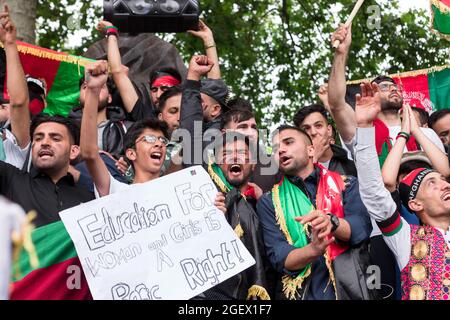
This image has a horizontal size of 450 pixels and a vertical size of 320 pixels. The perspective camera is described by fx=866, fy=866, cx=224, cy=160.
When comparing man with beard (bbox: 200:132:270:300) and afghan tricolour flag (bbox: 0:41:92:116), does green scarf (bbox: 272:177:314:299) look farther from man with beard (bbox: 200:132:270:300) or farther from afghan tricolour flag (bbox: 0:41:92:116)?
afghan tricolour flag (bbox: 0:41:92:116)

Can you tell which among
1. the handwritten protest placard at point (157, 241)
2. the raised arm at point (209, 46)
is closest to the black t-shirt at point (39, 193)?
the handwritten protest placard at point (157, 241)

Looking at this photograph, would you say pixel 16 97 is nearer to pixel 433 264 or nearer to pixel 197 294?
pixel 197 294

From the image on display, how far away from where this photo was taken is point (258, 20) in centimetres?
1581

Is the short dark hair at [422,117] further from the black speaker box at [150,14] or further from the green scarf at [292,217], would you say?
the green scarf at [292,217]

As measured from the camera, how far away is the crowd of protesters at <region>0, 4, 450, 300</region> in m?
4.84

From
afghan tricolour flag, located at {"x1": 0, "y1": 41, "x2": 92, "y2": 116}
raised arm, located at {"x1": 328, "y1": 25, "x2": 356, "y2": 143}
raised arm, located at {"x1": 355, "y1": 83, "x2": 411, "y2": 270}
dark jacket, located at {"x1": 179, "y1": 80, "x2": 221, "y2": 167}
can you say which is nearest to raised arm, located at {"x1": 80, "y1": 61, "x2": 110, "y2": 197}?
dark jacket, located at {"x1": 179, "y1": 80, "x2": 221, "y2": 167}

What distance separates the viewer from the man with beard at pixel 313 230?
475 cm

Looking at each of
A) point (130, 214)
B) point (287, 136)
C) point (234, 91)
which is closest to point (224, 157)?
point (287, 136)

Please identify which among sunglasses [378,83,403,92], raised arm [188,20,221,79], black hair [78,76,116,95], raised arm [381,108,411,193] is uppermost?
raised arm [188,20,221,79]

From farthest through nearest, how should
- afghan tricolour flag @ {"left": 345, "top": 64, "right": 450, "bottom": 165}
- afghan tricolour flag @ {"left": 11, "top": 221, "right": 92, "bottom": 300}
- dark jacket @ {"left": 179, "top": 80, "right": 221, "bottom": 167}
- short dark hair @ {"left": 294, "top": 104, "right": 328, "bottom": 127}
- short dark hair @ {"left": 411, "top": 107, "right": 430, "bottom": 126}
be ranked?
1. afghan tricolour flag @ {"left": 345, "top": 64, "right": 450, "bottom": 165}
2. short dark hair @ {"left": 411, "top": 107, "right": 430, "bottom": 126}
3. short dark hair @ {"left": 294, "top": 104, "right": 328, "bottom": 127}
4. dark jacket @ {"left": 179, "top": 80, "right": 221, "bottom": 167}
5. afghan tricolour flag @ {"left": 11, "top": 221, "right": 92, "bottom": 300}

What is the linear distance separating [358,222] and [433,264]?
487mm

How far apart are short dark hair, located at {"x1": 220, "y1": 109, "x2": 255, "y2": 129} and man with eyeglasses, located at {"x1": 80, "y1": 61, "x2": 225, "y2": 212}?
1.74ft

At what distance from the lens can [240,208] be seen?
5109 millimetres
